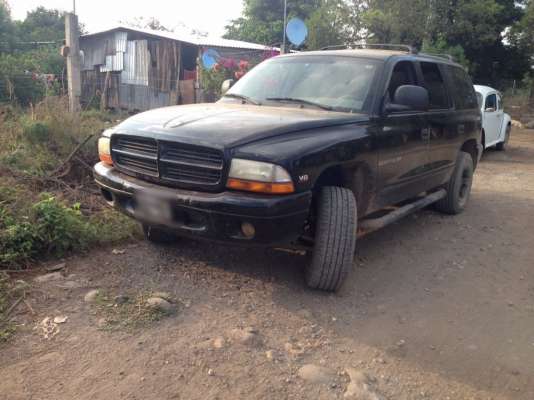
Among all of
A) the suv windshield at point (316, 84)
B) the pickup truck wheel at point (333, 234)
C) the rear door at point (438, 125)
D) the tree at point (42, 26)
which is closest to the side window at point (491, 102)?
the rear door at point (438, 125)

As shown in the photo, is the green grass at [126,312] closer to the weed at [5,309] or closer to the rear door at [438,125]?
the weed at [5,309]

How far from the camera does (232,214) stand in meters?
2.98

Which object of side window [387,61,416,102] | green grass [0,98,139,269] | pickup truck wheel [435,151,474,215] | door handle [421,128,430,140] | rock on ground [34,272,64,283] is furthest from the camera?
pickup truck wheel [435,151,474,215]

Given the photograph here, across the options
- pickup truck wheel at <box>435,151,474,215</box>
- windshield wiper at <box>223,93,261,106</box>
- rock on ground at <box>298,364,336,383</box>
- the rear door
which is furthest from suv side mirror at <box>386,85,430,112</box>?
rock on ground at <box>298,364,336,383</box>

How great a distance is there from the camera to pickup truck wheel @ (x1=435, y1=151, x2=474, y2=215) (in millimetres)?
5812

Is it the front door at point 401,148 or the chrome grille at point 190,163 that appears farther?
the front door at point 401,148

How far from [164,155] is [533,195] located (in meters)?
6.14

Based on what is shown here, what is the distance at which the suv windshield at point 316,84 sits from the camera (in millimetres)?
4031

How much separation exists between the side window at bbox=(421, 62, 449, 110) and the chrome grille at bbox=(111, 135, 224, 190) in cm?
270

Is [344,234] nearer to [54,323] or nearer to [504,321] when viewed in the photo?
[504,321]

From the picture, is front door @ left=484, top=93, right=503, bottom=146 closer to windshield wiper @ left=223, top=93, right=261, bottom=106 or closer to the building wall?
windshield wiper @ left=223, top=93, right=261, bottom=106

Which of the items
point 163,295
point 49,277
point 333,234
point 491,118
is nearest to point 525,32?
point 491,118

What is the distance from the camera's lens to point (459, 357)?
2934 mm

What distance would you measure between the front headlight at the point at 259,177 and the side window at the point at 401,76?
1.61 metres
